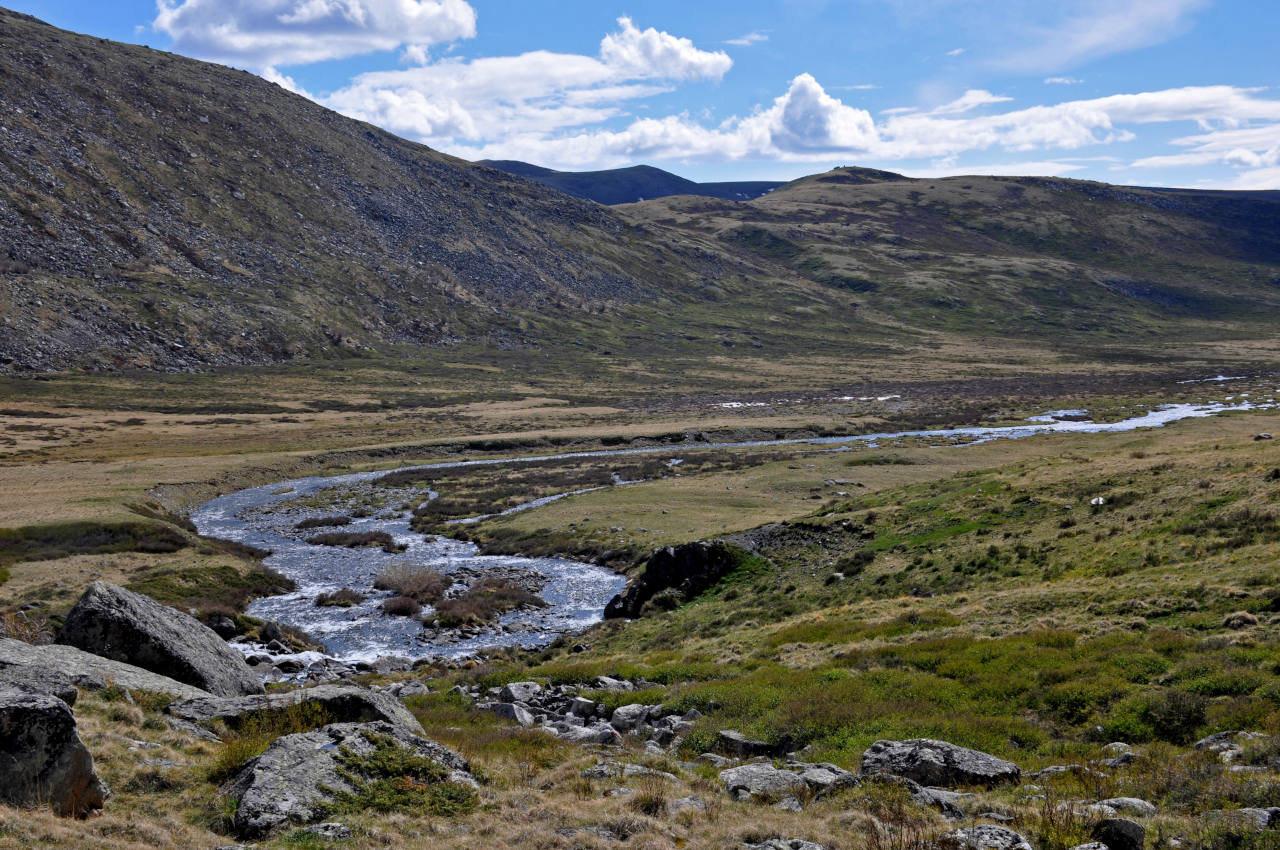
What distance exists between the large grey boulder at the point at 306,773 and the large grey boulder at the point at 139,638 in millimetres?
7343

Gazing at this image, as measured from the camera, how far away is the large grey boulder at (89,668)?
53.5 ft

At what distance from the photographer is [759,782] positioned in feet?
48.1

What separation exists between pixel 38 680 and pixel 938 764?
16.5 metres

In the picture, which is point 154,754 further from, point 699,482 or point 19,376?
point 19,376

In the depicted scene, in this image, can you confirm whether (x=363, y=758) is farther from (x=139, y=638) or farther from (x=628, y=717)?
(x=139, y=638)

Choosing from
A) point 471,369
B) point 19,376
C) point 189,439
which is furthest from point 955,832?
point 471,369

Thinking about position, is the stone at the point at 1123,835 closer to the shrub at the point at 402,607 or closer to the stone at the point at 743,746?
the stone at the point at 743,746

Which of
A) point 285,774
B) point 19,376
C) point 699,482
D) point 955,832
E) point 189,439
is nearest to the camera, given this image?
point 955,832

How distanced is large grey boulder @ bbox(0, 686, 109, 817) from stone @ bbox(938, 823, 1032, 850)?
1259 cm

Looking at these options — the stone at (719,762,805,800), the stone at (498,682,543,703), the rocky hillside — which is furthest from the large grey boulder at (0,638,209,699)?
the rocky hillside

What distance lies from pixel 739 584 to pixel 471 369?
141 metres

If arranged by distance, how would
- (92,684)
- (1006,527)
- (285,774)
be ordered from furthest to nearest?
(1006,527) < (92,684) < (285,774)

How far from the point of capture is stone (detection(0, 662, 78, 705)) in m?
13.7

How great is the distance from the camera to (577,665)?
2762cm
